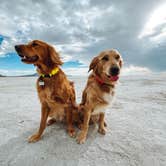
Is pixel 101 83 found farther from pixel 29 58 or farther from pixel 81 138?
pixel 29 58

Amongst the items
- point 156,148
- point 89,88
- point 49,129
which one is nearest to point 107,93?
point 89,88

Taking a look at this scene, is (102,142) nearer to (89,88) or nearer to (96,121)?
(96,121)

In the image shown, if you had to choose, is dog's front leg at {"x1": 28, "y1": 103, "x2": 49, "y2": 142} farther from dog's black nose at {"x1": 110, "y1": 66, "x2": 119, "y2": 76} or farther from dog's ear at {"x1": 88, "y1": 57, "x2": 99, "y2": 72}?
dog's black nose at {"x1": 110, "y1": 66, "x2": 119, "y2": 76}

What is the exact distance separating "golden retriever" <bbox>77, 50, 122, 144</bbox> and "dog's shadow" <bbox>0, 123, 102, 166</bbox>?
164 mm

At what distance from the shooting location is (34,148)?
198cm

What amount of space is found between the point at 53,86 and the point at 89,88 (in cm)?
58

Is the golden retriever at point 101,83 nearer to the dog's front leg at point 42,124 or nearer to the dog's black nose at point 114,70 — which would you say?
the dog's black nose at point 114,70

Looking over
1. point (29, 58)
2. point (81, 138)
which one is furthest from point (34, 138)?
point (29, 58)

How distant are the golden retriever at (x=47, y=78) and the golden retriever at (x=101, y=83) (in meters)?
0.32

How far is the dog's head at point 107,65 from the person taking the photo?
220cm

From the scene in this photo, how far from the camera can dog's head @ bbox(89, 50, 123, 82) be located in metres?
2.20

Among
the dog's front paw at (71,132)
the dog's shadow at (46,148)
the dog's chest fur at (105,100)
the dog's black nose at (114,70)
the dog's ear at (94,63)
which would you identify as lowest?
the dog's shadow at (46,148)

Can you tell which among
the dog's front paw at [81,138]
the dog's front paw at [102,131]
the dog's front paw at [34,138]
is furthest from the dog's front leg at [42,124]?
the dog's front paw at [102,131]

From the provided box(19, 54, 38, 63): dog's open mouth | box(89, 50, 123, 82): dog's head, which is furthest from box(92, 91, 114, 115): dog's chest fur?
box(19, 54, 38, 63): dog's open mouth
